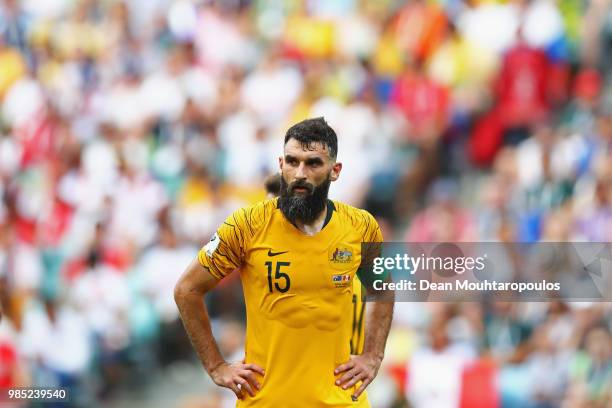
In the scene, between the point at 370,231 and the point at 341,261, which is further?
the point at 370,231

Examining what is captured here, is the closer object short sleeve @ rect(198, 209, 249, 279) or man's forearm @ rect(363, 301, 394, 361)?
short sleeve @ rect(198, 209, 249, 279)

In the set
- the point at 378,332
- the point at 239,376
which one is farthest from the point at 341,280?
the point at 239,376

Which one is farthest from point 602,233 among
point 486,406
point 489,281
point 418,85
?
point 418,85

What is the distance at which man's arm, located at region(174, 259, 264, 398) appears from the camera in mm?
5564

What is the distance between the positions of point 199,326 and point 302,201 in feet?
2.54

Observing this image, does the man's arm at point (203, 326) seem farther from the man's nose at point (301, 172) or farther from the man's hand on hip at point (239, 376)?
the man's nose at point (301, 172)

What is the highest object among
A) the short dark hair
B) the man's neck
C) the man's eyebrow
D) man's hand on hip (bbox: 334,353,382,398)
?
the short dark hair

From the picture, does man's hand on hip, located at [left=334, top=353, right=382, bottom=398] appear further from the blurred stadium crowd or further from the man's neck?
the blurred stadium crowd

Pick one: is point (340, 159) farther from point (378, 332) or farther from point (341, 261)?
point (341, 261)

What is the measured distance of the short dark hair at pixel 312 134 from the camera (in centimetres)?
550

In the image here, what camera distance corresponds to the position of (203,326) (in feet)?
18.4

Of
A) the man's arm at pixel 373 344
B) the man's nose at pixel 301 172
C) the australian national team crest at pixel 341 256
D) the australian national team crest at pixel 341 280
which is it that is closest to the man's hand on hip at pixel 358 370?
the man's arm at pixel 373 344

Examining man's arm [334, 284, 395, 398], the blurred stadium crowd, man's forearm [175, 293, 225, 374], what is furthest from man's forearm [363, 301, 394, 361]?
the blurred stadium crowd

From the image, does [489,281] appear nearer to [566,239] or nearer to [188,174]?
[566,239]
